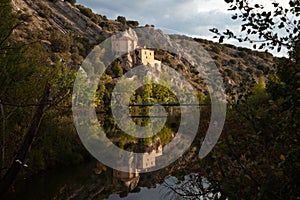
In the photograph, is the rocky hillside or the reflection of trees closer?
the reflection of trees

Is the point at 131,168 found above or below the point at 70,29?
below

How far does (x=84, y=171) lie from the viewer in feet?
37.6

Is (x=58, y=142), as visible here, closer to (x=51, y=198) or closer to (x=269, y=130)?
(x=51, y=198)

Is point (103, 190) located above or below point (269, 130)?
below

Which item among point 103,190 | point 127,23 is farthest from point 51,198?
point 127,23

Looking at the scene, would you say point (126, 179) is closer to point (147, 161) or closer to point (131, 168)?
point (131, 168)

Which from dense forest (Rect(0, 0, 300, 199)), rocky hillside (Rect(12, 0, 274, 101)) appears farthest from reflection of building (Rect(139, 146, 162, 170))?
rocky hillside (Rect(12, 0, 274, 101))

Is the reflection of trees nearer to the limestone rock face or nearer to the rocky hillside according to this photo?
the rocky hillside

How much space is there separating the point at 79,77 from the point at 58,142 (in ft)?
60.0

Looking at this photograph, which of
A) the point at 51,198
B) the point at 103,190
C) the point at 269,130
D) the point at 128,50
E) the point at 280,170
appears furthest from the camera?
the point at 128,50

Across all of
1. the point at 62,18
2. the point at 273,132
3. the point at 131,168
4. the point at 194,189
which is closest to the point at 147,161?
the point at 131,168

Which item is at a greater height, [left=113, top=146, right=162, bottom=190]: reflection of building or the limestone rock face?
the limestone rock face

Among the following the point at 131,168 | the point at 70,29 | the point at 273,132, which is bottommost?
the point at 131,168

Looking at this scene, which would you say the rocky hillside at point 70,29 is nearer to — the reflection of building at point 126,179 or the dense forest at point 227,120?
the dense forest at point 227,120
